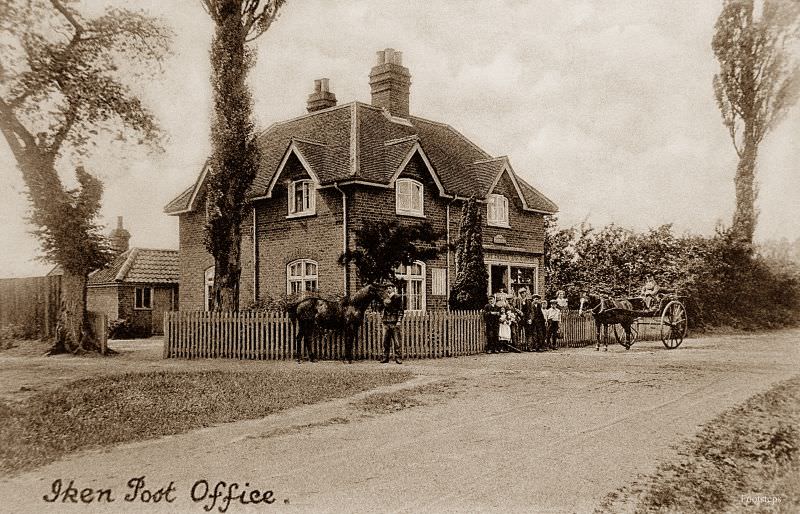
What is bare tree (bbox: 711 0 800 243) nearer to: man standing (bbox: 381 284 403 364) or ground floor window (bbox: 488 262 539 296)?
man standing (bbox: 381 284 403 364)

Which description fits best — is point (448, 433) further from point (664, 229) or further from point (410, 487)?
point (664, 229)

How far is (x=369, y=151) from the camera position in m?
21.9

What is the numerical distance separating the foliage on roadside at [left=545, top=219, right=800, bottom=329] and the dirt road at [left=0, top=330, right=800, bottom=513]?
30.0 feet

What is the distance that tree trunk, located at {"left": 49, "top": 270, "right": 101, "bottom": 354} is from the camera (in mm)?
11953

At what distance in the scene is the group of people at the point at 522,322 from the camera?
58.3ft

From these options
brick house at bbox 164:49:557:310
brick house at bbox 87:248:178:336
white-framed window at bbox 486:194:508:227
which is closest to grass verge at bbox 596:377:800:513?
brick house at bbox 164:49:557:310

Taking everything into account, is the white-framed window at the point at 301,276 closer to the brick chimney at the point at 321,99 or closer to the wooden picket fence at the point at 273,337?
the wooden picket fence at the point at 273,337

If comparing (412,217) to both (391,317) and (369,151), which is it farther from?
(391,317)

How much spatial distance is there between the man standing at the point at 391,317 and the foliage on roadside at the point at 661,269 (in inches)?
335

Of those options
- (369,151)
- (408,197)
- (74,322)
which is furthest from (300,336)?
(369,151)

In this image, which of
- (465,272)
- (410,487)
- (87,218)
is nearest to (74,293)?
(87,218)

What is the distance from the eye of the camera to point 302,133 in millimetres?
24453

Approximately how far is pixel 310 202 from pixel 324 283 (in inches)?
111

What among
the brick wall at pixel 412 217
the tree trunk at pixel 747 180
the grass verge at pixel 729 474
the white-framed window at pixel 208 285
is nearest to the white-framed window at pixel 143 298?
the white-framed window at pixel 208 285
